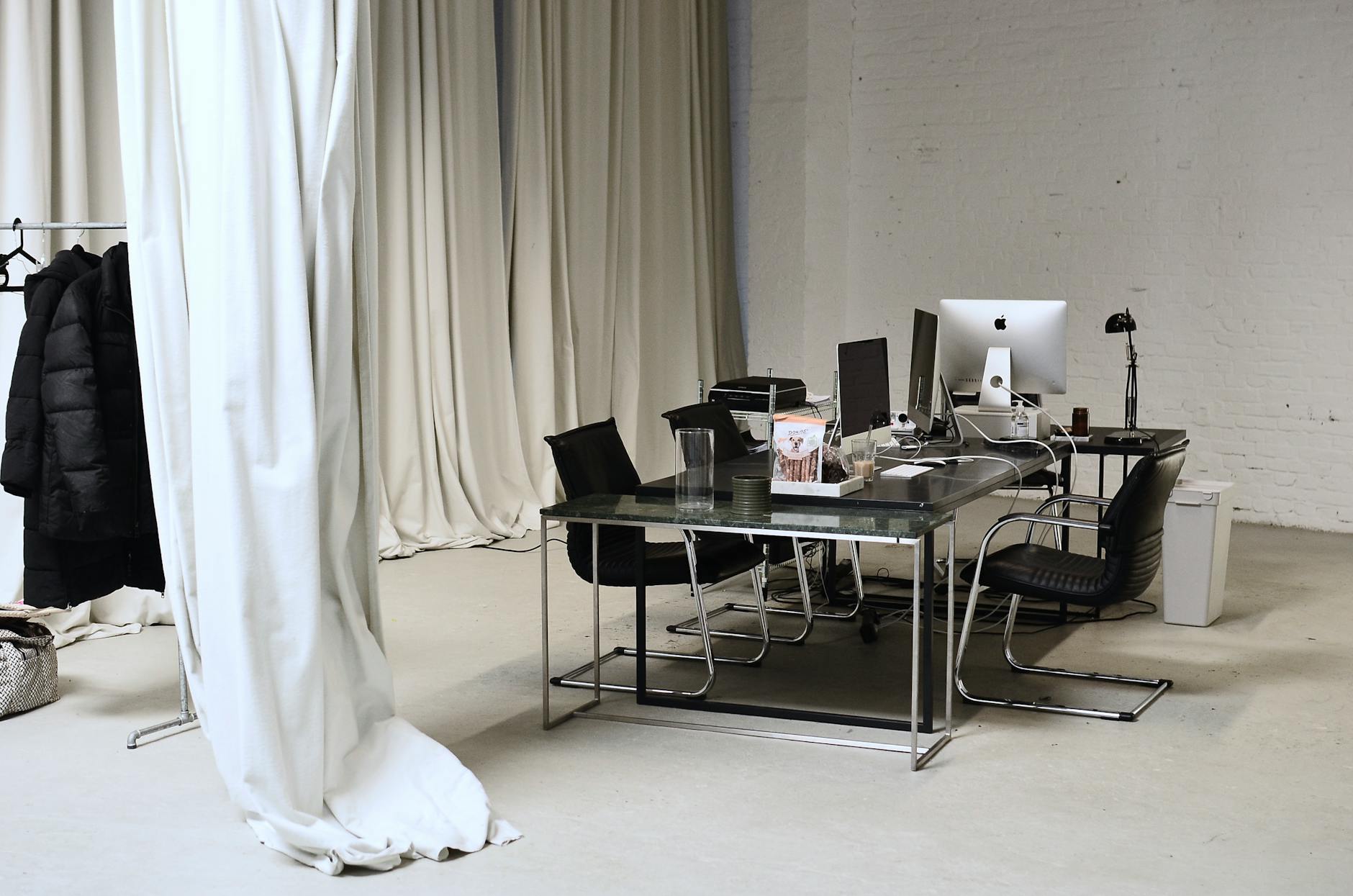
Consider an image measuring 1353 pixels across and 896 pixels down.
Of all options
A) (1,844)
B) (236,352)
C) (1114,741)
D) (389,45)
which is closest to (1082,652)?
(1114,741)

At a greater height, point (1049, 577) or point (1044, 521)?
point (1044, 521)

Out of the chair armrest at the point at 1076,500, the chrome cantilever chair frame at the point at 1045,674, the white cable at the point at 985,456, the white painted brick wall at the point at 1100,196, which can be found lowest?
the chrome cantilever chair frame at the point at 1045,674

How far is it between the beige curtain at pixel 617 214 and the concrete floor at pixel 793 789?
2.94 m

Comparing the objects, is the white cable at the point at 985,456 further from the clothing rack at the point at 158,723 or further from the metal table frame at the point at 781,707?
Result: the clothing rack at the point at 158,723

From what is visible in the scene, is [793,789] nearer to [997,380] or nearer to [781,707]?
[781,707]

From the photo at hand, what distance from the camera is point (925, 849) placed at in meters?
3.12

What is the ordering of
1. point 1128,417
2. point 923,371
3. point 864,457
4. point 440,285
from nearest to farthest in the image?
point 864,457, point 923,371, point 1128,417, point 440,285

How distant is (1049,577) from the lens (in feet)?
13.7

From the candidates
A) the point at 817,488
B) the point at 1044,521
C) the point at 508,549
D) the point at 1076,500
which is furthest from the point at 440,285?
the point at 1044,521

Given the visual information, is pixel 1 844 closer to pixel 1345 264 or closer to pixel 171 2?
pixel 171 2

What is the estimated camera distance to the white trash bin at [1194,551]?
17.0ft

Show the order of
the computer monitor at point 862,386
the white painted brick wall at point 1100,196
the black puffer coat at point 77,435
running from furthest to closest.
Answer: the white painted brick wall at point 1100,196 → the computer monitor at point 862,386 → the black puffer coat at point 77,435

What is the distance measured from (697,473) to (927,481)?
2.70 feet

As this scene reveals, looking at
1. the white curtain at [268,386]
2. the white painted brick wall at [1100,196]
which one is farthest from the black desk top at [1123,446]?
the white curtain at [268,386]
